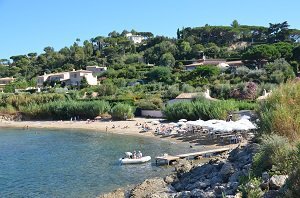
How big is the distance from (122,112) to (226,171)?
39565 millimetres

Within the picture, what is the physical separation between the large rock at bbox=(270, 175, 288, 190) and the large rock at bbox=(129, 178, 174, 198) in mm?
6758

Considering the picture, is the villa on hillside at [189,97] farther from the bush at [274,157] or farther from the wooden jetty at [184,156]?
the bush at [274,157]

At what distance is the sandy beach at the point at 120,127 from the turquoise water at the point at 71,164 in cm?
182

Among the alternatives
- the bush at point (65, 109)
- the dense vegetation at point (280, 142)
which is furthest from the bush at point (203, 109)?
the dense vegetation at point (280, 142)

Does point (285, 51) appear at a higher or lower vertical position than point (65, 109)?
higher

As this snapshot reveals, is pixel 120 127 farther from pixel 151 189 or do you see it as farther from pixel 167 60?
pixel 167 60

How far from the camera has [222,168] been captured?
1938cm

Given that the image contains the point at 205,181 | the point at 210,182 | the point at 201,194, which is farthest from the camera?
the point at 205,181

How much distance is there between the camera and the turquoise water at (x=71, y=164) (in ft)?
84.1

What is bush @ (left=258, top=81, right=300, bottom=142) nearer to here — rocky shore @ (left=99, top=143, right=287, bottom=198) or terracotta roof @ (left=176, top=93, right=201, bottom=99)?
rocky shore @ (left=99, top=143, right=287, bottom=198)

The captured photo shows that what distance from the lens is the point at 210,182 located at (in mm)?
18453

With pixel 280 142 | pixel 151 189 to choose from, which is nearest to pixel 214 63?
pixel 151 189

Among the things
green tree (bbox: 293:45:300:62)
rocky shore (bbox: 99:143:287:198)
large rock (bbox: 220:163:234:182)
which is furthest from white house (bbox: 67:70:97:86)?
large rock (bbox: 220:163:234:182)

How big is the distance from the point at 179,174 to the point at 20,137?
3149 cm
